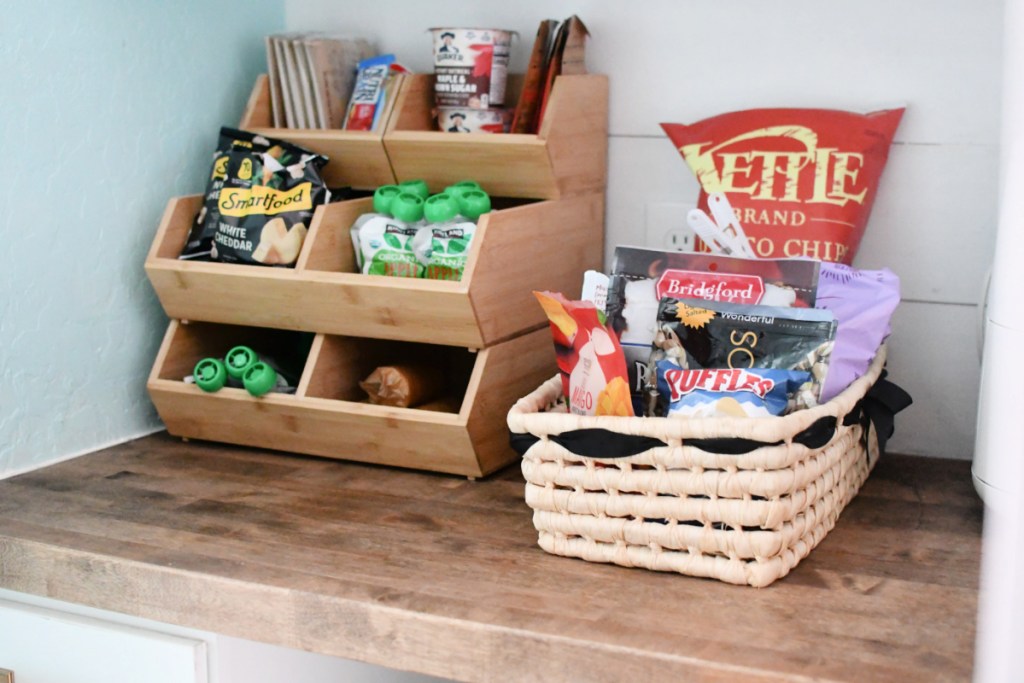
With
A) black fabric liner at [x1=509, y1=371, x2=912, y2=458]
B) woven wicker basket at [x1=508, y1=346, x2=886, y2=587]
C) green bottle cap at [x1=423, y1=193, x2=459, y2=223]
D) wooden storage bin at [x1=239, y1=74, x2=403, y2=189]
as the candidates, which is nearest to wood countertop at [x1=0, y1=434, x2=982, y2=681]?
woven wicker basket at [x1=508, y1=346, x2=886, y2=587]

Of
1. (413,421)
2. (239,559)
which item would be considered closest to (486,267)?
(413,421)

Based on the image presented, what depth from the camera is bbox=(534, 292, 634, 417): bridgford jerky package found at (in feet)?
3.97

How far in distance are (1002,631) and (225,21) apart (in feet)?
4.69

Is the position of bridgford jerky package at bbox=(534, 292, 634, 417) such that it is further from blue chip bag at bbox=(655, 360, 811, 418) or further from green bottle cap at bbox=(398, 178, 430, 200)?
green bottle cap at bbox=(398, 178, 430, 200)

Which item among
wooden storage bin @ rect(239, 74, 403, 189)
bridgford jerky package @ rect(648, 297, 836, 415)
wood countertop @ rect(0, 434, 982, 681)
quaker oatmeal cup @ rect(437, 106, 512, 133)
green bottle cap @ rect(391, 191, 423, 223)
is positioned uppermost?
quaker oatmeal cup @ rect(437, 106, 512, 133)

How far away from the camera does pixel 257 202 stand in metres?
1.58

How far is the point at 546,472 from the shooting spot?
118cm

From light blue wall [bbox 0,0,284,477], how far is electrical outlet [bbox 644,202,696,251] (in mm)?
689

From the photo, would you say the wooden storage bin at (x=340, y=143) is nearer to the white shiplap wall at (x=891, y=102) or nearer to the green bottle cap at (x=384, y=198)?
the green bottle cap at (x=384, y=198)

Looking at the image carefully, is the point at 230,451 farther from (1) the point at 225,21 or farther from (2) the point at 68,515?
(1) the point at 225,21

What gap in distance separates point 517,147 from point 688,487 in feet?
1.98

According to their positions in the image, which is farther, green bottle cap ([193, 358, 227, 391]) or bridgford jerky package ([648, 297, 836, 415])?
green bottle cap ([193, 358, 227, 391])

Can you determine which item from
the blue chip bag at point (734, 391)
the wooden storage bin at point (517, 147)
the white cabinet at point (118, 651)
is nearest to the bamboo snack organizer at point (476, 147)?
the wooden storage bin at point (517, 147)

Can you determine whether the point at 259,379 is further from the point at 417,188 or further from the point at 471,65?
the point at 471,65
